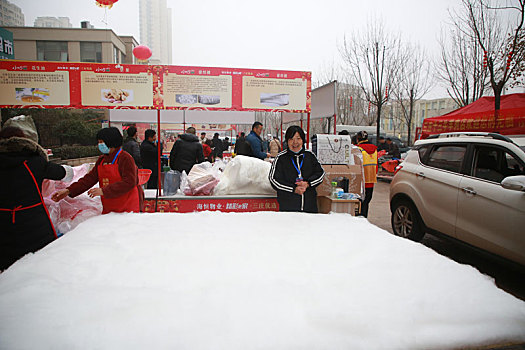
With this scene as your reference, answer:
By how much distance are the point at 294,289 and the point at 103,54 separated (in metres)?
40.1

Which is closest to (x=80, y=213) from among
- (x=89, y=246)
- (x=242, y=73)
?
(x=89, y=246)

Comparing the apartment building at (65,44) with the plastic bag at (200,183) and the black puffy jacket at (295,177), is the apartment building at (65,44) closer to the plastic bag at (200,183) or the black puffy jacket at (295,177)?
the plastic bag at (200,183)

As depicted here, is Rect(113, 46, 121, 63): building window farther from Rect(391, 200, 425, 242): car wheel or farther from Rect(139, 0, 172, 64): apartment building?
Rect(139, 0, 172, 64): apartment building

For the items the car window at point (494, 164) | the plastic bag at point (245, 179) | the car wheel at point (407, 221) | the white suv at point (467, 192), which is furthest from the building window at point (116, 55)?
the car window at point (494, 164)

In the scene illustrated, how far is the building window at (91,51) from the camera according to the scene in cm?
3416

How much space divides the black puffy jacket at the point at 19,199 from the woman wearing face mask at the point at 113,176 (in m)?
0.39

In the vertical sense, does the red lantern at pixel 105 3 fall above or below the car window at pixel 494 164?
above

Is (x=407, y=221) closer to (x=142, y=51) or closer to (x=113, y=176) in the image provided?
(x=113, y=176)

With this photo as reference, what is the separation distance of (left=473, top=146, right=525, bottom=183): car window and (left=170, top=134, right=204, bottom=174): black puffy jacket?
5.16m

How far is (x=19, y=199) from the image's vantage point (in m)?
2.51

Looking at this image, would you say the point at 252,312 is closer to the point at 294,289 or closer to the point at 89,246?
the point at 294,289

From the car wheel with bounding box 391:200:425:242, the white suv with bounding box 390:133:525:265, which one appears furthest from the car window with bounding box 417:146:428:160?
the car wheel with bounding box 391:200:425:242

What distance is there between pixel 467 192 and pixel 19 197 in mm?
5060

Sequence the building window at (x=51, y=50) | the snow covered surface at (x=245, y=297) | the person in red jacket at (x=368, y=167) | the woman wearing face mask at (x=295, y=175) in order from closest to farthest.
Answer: the snow covered surface at (x=245, y=297) → the woman wearing face mask at (x=295, y=175) → the person in red jacket at (x=368, y=167) → the building window at (x=51, y=50)
